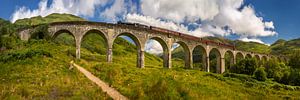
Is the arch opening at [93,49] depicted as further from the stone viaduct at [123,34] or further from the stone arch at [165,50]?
the stone arch at [165,50]

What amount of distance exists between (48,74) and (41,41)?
2037 cm

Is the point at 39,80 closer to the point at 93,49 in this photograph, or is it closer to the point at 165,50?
the point at 165,50

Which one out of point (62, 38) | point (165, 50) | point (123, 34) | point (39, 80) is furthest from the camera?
point (62, 38)

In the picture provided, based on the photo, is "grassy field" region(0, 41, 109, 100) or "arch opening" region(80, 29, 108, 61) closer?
"grassy field" region(0, 41, 109, 100)

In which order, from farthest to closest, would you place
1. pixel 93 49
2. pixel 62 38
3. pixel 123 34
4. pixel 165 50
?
pixel 62 38
pixel 93 49
pixel 165 50
pixel 123 34

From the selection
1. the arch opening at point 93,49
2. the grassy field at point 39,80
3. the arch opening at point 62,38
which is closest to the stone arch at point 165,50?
the arch opening at point 93,49

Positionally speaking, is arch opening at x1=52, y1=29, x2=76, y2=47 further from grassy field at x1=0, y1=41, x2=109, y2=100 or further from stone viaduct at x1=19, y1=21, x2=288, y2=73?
grassy field at x1=0, y1=41, x2=109, y2=100

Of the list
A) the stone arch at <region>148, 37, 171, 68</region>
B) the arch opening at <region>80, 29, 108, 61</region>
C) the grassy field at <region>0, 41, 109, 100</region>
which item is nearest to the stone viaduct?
the stone arch at <region>148, 37, 171, 68</region>

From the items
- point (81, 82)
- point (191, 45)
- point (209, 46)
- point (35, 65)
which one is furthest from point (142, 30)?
point (81, 82)

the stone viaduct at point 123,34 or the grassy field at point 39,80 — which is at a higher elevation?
the stone viaduct at point 123,34

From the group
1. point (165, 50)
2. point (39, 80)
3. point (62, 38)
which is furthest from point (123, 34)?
point (62, 38)

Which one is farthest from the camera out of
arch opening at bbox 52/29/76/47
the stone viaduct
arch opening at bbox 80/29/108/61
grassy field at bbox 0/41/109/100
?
arch opening at bbox 80/29/108/61

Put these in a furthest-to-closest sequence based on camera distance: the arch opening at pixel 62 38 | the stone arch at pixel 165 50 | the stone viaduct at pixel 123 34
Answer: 1. the stone arch at pixel 165 50
2. the arch opening at pixel 62 38
3. the stone viaduct at pixel 123 34

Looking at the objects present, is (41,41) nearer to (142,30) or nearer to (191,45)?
(142,30)
